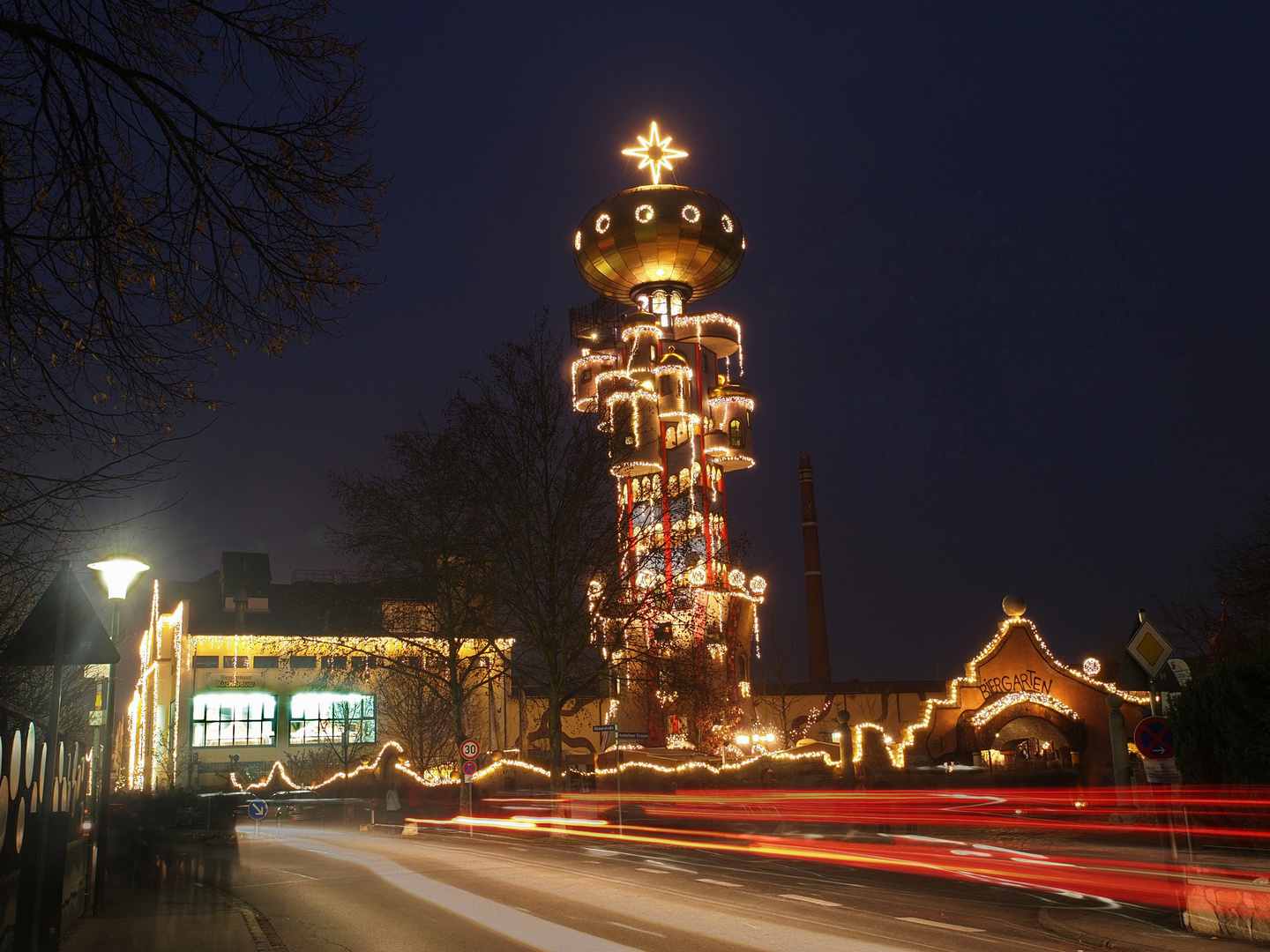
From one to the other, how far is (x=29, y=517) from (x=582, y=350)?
4956 centimetres

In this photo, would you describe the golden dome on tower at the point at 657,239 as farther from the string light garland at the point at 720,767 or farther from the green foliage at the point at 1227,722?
the green foliage at the point at 1227,722

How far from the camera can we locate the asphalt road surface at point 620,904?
1118 cm

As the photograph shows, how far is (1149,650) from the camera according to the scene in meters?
13.1

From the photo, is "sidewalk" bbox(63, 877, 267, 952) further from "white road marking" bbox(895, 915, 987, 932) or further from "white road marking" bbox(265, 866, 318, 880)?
"white road marking" bbox(895, 915, 987, 932)

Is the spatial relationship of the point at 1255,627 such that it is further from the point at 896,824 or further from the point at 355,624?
the point at 355,624

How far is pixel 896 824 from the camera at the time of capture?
86.8 ft

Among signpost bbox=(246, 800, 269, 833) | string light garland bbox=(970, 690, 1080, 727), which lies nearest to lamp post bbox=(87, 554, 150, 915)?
signpost bbox=(246, 800, 269, 833)

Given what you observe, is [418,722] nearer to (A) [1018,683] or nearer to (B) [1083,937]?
(A) [1018,683]

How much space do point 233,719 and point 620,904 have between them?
6363 cm

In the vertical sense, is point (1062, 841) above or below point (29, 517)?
below

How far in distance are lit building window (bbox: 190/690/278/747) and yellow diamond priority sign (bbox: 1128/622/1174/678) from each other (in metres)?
66.7

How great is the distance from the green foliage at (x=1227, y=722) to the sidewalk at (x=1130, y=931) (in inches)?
65.8

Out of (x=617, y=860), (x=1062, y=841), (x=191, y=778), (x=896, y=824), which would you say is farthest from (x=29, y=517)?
(x=191, y=778)

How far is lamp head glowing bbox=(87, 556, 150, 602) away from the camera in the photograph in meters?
13.9
